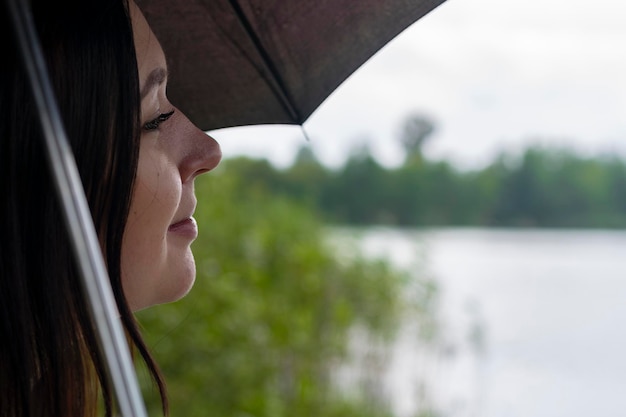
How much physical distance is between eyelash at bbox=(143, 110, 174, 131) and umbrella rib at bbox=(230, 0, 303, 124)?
16 centimetres

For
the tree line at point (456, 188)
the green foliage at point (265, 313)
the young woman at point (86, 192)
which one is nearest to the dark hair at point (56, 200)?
the young woman at point (86, 192)

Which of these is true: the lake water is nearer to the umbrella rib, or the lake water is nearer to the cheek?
the umbrella rib

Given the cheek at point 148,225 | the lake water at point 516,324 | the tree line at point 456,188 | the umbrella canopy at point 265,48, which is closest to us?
the cheek at point 148,225

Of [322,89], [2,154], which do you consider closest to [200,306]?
[322,89]

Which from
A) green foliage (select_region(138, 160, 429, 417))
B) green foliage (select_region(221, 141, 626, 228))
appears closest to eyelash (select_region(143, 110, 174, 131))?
green foliage (select_region(138, 160, 429, 417))

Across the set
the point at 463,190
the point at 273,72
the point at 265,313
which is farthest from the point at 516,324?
the point at 273,72

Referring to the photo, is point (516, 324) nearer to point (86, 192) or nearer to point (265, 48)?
point (265, 48)

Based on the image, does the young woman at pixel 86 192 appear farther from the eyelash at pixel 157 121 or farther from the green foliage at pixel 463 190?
the green foliage at pixel 463 190

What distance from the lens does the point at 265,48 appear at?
110 cm

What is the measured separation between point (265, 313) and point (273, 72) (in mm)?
3741

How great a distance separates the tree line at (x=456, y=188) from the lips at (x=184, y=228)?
536 cm

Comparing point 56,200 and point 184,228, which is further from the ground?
point 56,200

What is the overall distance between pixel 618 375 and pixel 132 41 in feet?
20.0

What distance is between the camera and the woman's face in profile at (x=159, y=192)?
0.92 meters
